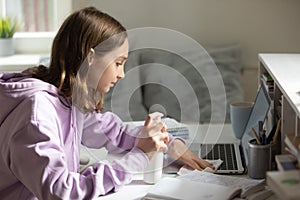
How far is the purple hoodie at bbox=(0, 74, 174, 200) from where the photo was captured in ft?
4.77

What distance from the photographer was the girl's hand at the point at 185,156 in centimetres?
181

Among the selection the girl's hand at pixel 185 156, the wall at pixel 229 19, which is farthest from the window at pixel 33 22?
the girl's hand at pixel 185 156

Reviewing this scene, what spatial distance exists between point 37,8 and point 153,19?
65 centimetres

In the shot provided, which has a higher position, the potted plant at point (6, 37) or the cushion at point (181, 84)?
the potted plant at point (6, 37)

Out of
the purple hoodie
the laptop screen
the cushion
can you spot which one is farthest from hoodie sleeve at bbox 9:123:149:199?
the cushion

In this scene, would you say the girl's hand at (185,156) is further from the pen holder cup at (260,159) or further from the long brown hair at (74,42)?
the long brown hair at (74,42)

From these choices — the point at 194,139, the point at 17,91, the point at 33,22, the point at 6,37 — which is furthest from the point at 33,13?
the point at 17,91

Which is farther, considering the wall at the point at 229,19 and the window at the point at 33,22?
the window at the point at 33,22

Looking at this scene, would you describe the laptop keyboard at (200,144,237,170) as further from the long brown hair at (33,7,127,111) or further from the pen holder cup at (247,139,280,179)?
the long brown hair at (33,7,127,111)

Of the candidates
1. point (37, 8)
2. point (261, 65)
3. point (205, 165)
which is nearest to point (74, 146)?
point (205, 165)

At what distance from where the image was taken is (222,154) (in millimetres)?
1948

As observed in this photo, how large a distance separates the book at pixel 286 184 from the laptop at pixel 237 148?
0.72 m

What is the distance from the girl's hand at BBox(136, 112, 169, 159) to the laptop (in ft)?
0.70

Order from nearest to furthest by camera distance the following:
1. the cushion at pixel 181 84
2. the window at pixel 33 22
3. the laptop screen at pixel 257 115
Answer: the laptop screen at pixel 257 115
the cushion at pixel 181 84
the window at pixel 33 22
